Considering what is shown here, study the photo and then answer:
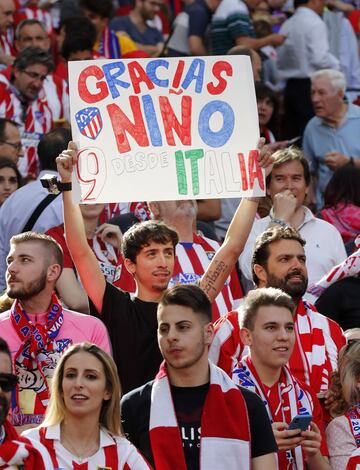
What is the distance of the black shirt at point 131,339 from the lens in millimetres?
7156

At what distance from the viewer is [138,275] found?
24.1 ft

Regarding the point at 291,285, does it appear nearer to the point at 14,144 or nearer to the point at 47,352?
the point at 47,352

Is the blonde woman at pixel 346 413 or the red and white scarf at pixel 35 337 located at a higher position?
the red and white scarf at pixel 35 337

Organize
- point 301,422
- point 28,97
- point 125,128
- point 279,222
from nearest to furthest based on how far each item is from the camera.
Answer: point 301,422 < point 125,128 < point 279,222 < point 28,97

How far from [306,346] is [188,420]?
1.27 metres

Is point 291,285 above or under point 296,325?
above

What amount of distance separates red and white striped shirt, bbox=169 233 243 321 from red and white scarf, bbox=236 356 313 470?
1.24 metres

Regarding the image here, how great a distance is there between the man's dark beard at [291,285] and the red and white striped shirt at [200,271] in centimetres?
56

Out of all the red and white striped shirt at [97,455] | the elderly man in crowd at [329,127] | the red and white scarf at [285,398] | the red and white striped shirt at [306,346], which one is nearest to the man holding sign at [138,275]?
the red and white striped shirt at [306,346]

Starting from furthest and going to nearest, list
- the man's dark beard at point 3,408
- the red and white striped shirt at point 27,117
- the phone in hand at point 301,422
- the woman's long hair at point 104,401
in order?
the red and white striped shirt at point 27,117 → the phone in hand at point 301,422 → the woman's long hair at point 104,401 → the man's dark beard at point 3,408

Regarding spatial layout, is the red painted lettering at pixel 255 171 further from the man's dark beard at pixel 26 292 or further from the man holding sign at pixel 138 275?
the man's dark beard at pixel 26 292

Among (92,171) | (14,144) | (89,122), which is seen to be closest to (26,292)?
(92,171)

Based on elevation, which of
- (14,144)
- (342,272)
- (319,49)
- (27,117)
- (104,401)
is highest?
(319,49)

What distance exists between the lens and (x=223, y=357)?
7.26m
